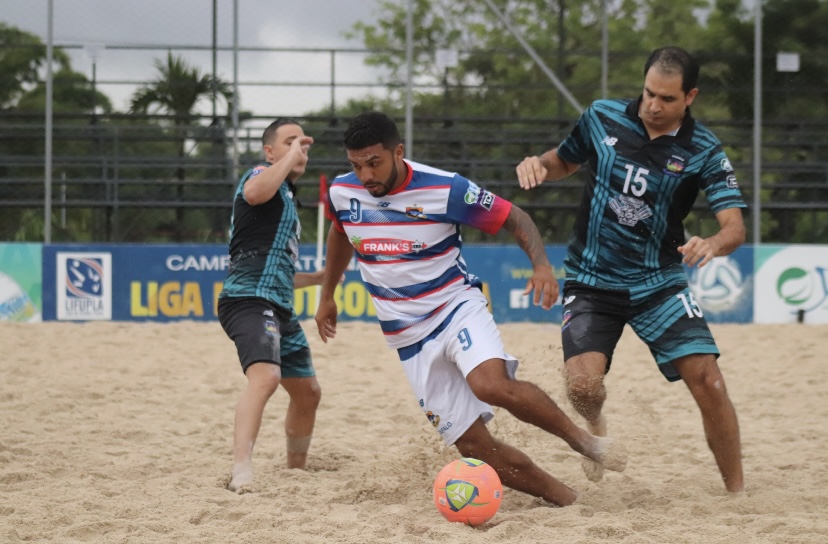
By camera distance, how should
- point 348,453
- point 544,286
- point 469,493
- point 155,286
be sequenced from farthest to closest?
point 155,286
point 348,453
point 544,286
point 469,493

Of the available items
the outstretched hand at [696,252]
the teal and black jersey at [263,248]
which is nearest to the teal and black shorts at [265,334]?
the teal and black jersey at [263,248]

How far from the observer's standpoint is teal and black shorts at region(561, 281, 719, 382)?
173 inches

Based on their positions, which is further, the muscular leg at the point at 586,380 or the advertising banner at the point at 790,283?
the advertising banner at the point at 790,283

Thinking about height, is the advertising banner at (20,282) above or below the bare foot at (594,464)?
above

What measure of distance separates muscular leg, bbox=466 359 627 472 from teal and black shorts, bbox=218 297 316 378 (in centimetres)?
113

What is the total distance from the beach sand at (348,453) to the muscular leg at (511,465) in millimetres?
79

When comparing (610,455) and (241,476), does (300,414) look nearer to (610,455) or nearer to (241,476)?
(241,476)

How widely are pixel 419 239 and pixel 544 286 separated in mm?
567

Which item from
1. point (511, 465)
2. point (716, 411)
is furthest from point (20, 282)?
point (716, 411)

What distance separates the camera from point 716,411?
14.4ft

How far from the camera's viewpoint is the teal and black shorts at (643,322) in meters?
4.39

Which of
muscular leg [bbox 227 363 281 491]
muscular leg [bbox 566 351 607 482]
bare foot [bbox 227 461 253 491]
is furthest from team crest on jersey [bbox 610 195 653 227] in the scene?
bare foot [bbox 227 461 253 491]

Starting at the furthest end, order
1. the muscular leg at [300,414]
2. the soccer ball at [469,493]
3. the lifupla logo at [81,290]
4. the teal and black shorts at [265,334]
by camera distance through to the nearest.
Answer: the lifupla logo at [81,290] < the muscular leg at [300,414] < the teal and black shorts at [265,334] < the soccer ball at [469,493]

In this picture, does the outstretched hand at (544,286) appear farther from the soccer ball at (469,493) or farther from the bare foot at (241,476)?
the bare foot at (241,476)
